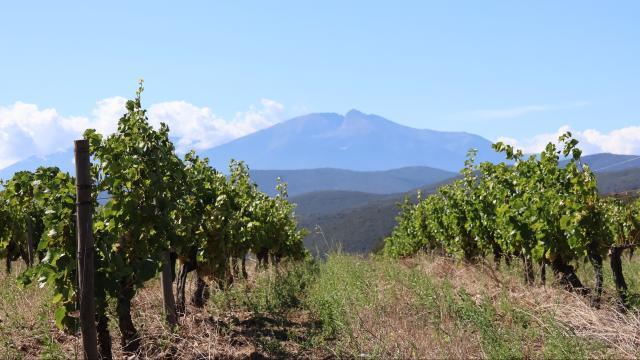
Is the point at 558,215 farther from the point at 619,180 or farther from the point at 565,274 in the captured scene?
the point at 619,180

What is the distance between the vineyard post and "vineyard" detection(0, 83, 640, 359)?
14 mm

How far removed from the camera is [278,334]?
7.66m

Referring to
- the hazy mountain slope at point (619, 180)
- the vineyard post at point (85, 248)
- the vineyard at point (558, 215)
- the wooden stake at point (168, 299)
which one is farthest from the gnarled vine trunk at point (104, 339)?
the hazy mountain slope at point (619, 180)

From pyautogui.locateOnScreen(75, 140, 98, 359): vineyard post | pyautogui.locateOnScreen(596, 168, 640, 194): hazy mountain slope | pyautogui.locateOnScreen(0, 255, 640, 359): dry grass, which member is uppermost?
pyautogui.locateOnScreen(75, 140, 98, 359): vineyard post

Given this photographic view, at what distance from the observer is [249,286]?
37.0ft

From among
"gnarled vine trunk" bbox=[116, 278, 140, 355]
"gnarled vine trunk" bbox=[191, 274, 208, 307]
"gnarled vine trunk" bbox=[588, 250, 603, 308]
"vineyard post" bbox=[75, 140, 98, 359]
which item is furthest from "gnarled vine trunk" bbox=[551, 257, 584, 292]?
"vineyard post" bbox=[75, 140, 98, 359]

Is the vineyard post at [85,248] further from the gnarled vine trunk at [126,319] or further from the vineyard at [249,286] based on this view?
the gnarled vine trunk at [126,319]

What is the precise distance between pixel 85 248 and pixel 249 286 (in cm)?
651

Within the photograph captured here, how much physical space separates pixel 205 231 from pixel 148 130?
215 centimetres

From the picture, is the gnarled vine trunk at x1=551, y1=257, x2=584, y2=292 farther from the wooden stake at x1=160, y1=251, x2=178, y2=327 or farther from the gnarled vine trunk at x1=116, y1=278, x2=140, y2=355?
the gnarled vine trunk at x1=116, y1=278, x2=140, y2=355

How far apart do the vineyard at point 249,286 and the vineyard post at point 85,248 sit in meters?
0.01

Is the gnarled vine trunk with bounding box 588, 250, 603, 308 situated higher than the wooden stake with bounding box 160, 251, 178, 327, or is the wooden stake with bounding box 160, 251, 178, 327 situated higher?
the wooden stake with bounding box 160, 251, 178, 327

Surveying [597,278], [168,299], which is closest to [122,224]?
[168,299]

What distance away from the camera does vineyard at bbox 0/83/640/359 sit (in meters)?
5.65
